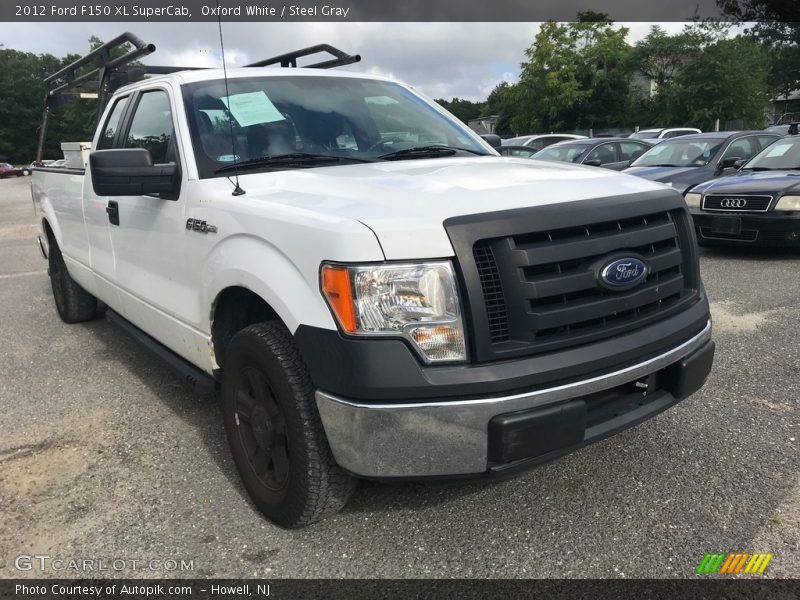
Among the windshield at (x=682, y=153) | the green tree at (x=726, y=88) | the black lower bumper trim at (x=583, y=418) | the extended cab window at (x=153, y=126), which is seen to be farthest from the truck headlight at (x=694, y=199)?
the green tree at (x=726, y=88)

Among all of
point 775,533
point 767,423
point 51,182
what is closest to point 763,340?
point 767,423

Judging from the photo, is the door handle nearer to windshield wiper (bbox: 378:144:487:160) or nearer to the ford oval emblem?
windshield wiper (bbox: 378:144:487:160)

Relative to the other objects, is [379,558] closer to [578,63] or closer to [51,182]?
[51,182]

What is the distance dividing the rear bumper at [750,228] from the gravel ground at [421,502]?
3574 mm

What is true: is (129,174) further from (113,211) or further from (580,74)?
(580,74)

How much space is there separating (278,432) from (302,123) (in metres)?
1.58

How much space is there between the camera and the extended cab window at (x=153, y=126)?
3371 millimetres

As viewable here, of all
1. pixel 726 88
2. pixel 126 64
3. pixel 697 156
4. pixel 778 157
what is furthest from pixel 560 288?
pixel 726 88

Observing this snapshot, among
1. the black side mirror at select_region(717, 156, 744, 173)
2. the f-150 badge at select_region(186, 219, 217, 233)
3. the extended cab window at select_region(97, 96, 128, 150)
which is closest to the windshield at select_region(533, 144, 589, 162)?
the black side mirror at select_region(717, 156, 744, 173)

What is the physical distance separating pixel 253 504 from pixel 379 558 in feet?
2.13

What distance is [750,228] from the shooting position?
23.7ft

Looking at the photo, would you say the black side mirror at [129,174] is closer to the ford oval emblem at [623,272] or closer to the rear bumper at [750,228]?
the ford oval emblem at [623,272]

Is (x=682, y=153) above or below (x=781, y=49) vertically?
below

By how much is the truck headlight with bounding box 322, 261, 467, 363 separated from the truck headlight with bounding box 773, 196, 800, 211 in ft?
21.1
